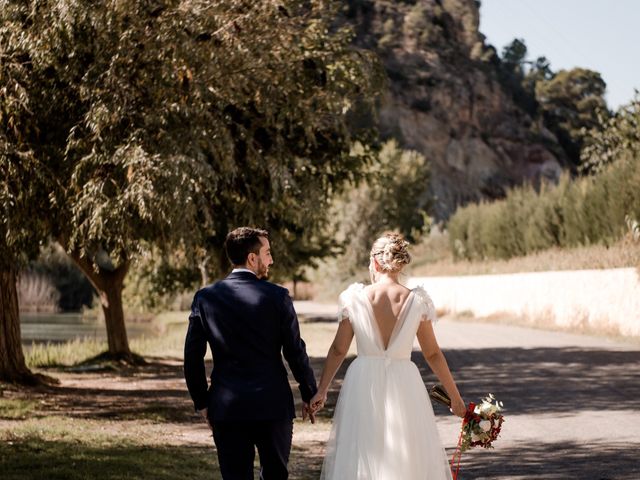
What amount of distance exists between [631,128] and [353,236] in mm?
27541

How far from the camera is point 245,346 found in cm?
563

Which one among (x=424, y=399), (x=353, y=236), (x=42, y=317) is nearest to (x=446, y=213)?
(x=353, y=236)

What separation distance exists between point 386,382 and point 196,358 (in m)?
1.33

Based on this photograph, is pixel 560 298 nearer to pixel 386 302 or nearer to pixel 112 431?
pixel 112 431

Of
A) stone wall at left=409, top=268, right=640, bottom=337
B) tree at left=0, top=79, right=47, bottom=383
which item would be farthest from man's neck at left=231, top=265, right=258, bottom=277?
stone wall at left=409, top=268, right=640, bottom=337

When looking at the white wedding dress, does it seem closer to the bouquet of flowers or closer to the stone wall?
the bouquet of flowers

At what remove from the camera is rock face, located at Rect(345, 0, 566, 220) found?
9950 centimetres

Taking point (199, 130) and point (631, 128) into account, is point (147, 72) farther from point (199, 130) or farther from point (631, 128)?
point (631, 128)

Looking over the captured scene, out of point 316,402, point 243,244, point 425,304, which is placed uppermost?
point 243,244

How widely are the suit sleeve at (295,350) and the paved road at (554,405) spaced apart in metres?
3.39

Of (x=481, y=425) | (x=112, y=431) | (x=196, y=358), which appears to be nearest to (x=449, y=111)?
(x=112, y=431)

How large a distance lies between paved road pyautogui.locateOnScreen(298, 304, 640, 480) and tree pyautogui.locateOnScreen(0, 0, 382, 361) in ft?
14.2

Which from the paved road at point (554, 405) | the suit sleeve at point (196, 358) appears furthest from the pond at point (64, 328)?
the suit sleeve at point (196, 358)

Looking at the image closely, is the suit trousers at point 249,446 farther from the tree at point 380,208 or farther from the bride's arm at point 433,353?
the tree at point 380,208
